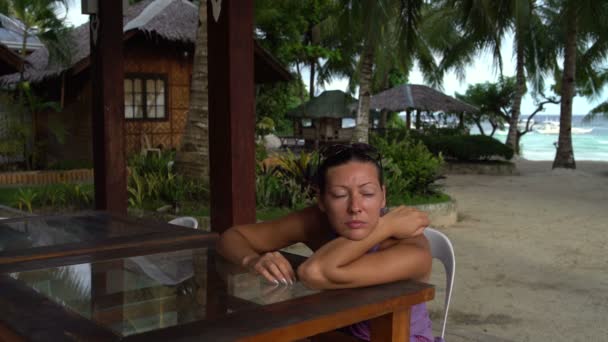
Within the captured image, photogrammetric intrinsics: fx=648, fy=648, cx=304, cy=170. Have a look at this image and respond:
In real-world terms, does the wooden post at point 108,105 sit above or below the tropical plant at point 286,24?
below

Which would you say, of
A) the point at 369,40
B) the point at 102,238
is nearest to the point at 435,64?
the point at 369,40

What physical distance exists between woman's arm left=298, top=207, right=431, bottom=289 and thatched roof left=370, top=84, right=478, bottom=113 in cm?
2044

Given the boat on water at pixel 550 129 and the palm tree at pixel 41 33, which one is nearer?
the palm tree at pixel 41 33

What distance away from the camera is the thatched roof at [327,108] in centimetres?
2217

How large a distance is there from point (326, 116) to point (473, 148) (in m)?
6.53

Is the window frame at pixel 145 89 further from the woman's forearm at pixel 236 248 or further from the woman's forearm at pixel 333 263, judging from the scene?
the woman's forearm at pixel 333 263

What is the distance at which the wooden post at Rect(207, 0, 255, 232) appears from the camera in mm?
3164

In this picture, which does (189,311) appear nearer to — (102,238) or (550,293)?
(102,238)

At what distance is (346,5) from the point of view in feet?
38.7

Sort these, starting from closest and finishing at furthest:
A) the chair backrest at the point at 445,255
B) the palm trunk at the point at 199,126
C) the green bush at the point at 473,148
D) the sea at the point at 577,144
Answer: the chair backrest at the point at 445,255
the palm trunk at the point at 199,126
the green bush at the point at 473,148
the sea at the point at 577,144

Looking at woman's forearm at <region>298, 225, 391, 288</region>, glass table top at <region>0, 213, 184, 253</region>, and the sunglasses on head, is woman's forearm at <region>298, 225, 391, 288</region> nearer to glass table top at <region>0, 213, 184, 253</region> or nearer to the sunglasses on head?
the sunglasses on head

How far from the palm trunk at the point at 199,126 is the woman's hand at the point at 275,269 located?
588 cm

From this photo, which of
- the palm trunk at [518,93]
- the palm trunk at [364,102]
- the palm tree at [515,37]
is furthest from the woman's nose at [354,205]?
the palm trunk at [518,93]

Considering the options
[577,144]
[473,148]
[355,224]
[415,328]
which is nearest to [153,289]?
[355,224]
